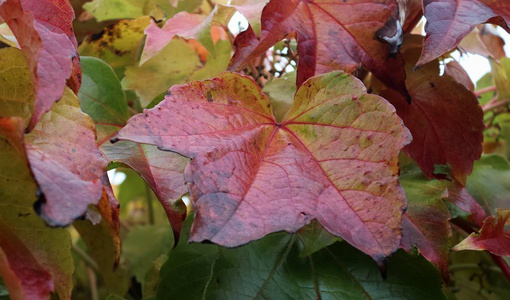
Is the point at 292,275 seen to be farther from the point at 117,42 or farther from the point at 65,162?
the point at 117,42

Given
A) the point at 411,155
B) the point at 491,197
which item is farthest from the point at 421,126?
the point at 491,197

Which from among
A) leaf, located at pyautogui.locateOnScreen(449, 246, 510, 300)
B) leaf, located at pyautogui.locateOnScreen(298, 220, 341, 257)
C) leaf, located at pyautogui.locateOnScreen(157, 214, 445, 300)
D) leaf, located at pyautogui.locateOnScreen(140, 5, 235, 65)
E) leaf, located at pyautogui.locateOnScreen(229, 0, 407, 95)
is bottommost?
leaf, located at pyautogui.locateOnScreen(449, 246, 510, 300)

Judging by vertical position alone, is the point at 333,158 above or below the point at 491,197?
above

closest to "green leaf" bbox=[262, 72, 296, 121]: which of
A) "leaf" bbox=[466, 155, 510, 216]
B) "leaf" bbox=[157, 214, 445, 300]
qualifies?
"leaf" bbox=[157, 214, 445, 300]

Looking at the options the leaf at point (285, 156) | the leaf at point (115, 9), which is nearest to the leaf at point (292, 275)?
the leaf at point (285, 156)

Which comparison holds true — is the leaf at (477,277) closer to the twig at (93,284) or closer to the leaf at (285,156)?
the leaf at (285,156)

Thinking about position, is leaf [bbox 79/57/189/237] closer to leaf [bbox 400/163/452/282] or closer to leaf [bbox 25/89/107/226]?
leaf [bbox 25/89/107/226]

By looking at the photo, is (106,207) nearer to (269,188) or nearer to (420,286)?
(269,188)
